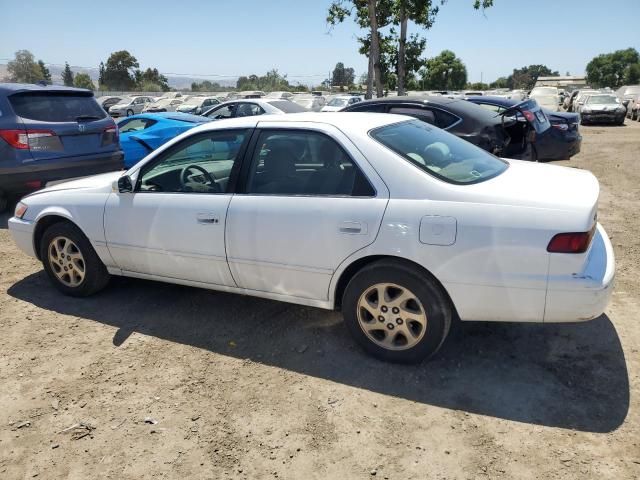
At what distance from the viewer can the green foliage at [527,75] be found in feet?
371

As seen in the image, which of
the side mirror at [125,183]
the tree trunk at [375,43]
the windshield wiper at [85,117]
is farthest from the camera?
the tree trunk at [375,43]

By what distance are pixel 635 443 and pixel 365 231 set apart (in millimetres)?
1755

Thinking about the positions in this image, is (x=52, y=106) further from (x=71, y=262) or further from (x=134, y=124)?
(x=71, y=262)

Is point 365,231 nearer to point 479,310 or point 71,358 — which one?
point 479,310

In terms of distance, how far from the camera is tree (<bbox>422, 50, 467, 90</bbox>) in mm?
71688

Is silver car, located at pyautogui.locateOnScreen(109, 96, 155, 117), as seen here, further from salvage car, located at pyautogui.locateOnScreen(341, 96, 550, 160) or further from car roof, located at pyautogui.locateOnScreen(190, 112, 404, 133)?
car roof, located at pyautogui.locateOnScreen(190, 112, 404, 133)

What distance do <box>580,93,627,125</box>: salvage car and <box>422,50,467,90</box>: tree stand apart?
164 feet

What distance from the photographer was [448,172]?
3.20 m

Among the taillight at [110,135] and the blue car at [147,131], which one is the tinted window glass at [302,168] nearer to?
the taillight at [110,135]

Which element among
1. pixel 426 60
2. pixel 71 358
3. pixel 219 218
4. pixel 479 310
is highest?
pixel 426 60

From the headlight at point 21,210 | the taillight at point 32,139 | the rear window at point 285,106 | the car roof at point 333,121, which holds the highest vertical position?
the car roof at point 333,121

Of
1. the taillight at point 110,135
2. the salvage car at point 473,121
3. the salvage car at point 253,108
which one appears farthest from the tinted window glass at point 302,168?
the salvage car at point 253,108

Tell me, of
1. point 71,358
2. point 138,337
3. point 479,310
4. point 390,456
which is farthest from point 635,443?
point 71,358

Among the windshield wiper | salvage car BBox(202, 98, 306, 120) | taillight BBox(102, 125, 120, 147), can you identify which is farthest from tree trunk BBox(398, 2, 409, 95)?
the windshield wiper
